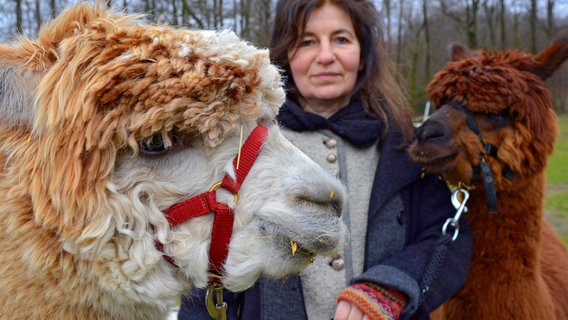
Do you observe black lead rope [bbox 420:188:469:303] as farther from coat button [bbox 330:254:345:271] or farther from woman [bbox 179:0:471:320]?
coat button [bbox 330:254:345:271]

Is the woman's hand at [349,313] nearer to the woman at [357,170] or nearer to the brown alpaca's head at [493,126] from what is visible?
the woman at [357,170]

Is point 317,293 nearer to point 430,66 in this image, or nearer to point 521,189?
point 521,189

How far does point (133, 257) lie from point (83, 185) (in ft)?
0.76

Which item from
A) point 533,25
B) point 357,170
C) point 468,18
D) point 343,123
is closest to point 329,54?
point 343,123

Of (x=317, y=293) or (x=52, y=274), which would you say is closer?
(x=52, y=274)

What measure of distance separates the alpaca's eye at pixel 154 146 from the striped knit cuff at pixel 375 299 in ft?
2.76

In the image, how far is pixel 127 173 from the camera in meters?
1.38

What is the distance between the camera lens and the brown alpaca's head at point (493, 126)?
2295 mm

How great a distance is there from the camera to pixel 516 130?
7.65 feet

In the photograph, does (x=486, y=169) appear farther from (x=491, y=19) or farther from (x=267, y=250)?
(x=491, y=19)

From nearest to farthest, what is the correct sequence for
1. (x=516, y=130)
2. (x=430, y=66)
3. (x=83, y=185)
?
(x=83, y=185)
(x=516, y=130)
(x=430, y=66)

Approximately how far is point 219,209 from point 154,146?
249 millimetres

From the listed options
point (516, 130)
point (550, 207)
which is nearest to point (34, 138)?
point (516, 130)

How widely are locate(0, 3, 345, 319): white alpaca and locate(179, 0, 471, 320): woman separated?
54cm
